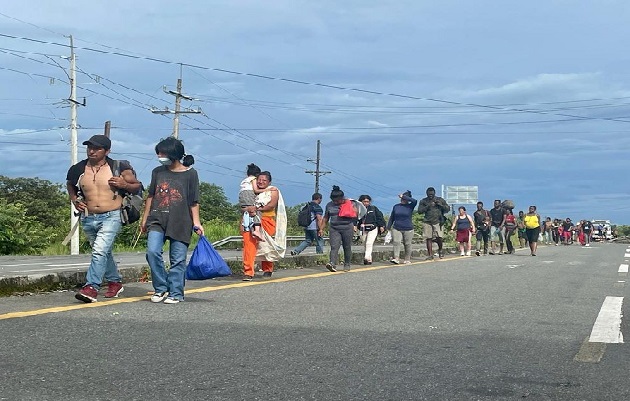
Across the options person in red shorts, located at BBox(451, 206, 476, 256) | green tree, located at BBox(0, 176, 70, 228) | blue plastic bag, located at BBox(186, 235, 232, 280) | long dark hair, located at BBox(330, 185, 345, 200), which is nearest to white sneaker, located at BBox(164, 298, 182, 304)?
blue plastic bag, located at BBox(186, 235, 232, 280)

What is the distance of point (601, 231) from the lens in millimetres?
84688

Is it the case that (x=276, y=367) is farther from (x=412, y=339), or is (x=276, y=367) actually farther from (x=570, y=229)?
(x=570, y=229)

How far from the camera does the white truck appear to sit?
267 feet

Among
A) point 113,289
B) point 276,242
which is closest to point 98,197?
point 113,289

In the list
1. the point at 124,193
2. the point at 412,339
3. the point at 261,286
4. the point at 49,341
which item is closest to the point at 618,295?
the point at 261,286

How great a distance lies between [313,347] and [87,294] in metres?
3.29

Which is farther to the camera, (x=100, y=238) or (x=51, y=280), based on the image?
(x=51, y=280)

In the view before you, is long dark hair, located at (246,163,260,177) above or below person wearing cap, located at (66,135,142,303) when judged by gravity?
above

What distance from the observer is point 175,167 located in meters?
9.31

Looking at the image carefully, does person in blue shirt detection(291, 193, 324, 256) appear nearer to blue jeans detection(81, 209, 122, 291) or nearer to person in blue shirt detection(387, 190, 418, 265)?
person in blue shirt detection(387, 190, 418, 265)

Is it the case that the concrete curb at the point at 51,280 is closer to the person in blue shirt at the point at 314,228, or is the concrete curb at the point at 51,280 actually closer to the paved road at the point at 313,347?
the paved road at the point at 313,347

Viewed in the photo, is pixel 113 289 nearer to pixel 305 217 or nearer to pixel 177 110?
pixel 305 217

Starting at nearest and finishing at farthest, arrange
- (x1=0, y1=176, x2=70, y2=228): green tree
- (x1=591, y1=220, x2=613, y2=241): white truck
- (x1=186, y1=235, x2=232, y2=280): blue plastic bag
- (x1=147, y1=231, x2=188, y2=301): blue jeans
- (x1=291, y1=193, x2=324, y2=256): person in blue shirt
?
1. (x1=147, y1=231, x2=188, y2=301): blue jeans
2. (x1=186, y1=235, x2=232, y2=280): blue plastic bag
3. (x1=291, y1=193, x2=324, y2=256): person in blue shirt
4. (x1=0, y1=176, x2=70, y2=228): green tree
5. (x1=591, y1=220, x2=613, y2=241): white truck

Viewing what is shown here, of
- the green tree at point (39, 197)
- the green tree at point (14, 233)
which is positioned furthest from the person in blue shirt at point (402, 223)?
the green tree at point (39, 197)
